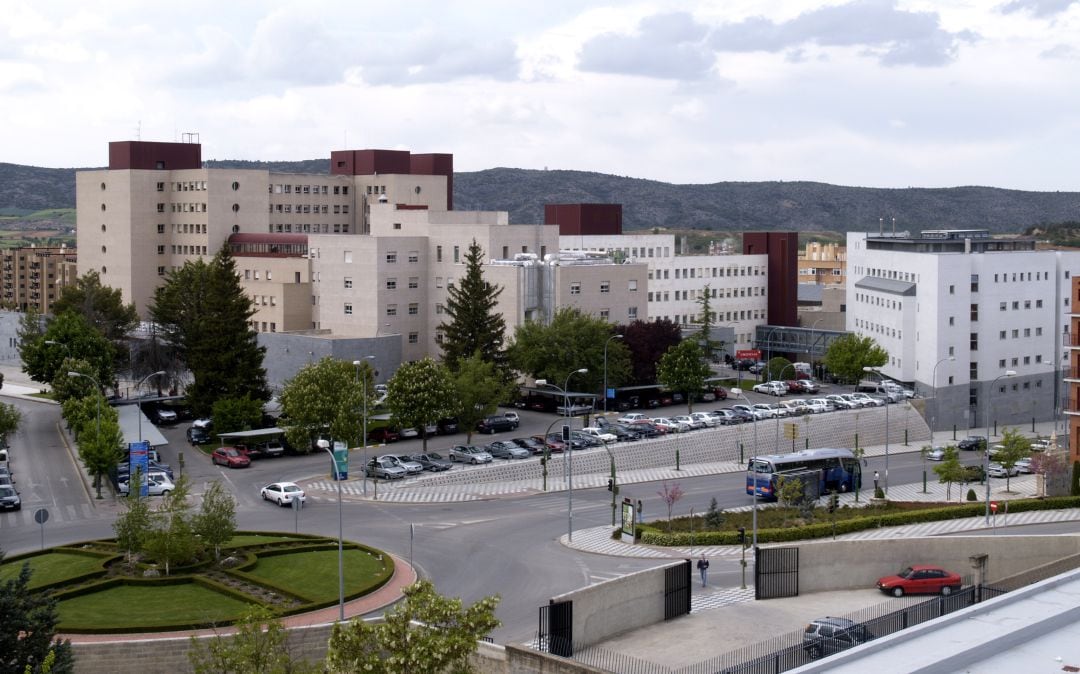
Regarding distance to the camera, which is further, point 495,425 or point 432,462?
point 495,425

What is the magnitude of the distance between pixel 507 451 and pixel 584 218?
5700 centimetres

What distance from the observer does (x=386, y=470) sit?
2496 inches

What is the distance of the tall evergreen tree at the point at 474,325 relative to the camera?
82812mm

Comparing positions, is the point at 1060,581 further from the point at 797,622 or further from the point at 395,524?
the point at 395,524

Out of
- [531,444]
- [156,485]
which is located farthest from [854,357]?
[156,485]

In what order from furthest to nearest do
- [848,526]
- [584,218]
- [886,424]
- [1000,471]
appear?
[584,218] → [886,424] → [1000,471] → [848,526]

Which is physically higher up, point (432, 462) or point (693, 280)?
point (693, 280)

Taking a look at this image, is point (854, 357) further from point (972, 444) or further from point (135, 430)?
point (135, 430)

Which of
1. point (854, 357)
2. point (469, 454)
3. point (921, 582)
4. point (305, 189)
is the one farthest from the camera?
point (305, 189)

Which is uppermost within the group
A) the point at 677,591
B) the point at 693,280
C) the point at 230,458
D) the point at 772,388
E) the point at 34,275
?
the point at 34,275

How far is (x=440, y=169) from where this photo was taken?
438ft

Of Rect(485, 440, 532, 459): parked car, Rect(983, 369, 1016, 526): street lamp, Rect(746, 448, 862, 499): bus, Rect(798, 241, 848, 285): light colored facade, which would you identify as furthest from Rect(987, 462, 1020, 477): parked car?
Rect(798, 241, 848, 285): light colored facade

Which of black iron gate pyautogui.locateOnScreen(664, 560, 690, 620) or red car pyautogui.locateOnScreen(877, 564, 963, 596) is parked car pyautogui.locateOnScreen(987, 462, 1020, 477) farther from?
black iron gate pyautogui.locateOnScreen(664, 560, 690, 620)

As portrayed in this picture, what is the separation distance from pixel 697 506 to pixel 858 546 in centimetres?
1914
